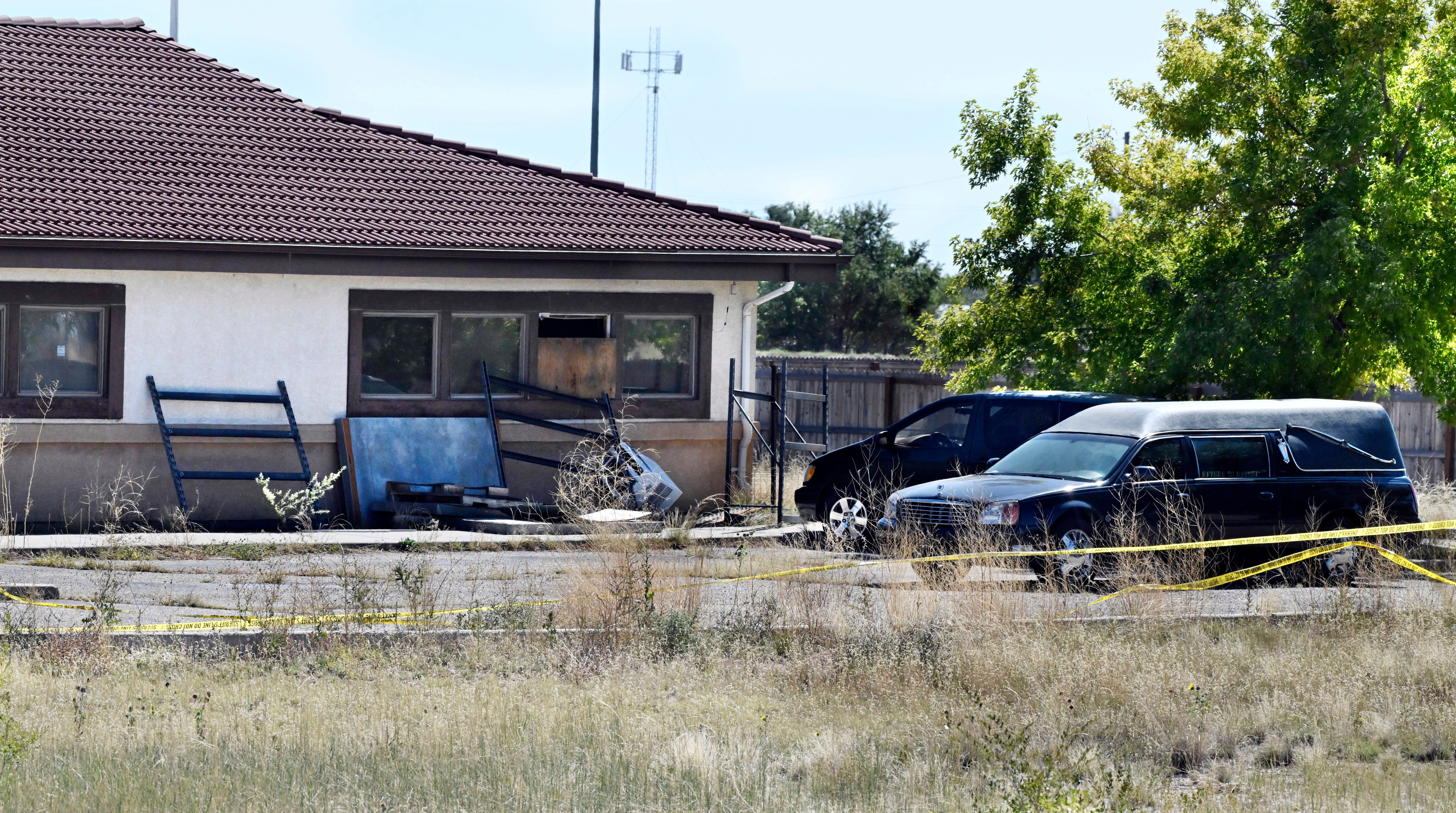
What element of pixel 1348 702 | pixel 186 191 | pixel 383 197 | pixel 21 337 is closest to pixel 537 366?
pixel 383 197

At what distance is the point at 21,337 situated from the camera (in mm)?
15953

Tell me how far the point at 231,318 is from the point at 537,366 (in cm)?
347

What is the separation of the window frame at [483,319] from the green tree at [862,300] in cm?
3903

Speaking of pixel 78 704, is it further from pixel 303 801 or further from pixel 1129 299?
pixel 1129 299

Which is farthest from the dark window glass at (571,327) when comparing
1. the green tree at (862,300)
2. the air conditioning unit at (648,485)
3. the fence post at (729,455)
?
the green tree at (862,300)

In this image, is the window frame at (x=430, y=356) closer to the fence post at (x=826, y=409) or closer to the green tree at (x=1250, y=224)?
the fence post at (x=826, y=409)

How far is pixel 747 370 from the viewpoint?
18.7 m

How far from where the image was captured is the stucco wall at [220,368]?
1589cm

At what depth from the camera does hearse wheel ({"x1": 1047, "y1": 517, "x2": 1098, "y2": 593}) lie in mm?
11648

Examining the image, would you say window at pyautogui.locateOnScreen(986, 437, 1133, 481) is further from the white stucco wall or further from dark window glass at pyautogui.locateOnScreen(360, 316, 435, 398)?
dark window glass at pyautogui.locateOnScreen(360, 316, 435, 398)

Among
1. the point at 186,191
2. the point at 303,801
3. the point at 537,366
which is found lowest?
the point at 303,801

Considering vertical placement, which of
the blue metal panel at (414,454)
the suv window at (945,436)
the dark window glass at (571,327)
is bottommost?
the blue metal panel at (414,454)

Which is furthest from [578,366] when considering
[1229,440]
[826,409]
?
[1229,440]

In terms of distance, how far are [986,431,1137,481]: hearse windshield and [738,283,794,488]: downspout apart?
16.1 ft
